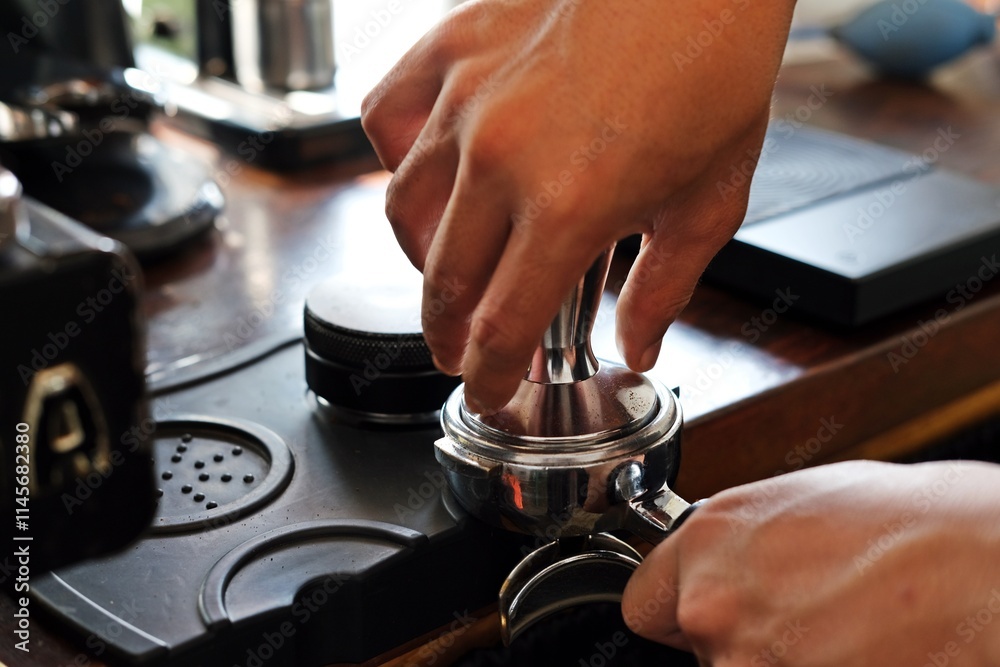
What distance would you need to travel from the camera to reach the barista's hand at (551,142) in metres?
0.41

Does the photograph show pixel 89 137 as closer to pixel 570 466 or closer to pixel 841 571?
pixel 570 466

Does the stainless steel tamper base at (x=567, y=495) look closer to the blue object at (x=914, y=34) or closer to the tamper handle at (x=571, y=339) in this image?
the tamper handle at (x=571, y=339)

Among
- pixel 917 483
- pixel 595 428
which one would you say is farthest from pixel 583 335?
pixel 917 483

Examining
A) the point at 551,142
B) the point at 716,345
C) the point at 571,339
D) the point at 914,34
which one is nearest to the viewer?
the point at 551,142

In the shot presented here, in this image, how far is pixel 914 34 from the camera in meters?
1.30

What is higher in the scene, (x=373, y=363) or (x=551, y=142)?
(x=551, y=142)

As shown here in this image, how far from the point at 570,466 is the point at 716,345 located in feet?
0.81

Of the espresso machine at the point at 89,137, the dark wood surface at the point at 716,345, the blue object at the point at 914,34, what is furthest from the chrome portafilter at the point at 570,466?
the blue object at the point at 914,34

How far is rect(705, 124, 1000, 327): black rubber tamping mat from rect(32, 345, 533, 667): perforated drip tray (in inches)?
10.8

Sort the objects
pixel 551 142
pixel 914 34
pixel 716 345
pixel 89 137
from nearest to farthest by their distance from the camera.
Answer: pixel 551 142 → pixel 716 345 → pixel 89 137 → pixel 914 34

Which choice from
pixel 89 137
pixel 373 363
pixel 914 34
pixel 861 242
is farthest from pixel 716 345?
pixel 914 34

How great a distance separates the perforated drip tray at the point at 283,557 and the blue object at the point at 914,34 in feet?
3.16

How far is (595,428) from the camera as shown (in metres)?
0.49

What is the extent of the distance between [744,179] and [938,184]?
0.40 m
